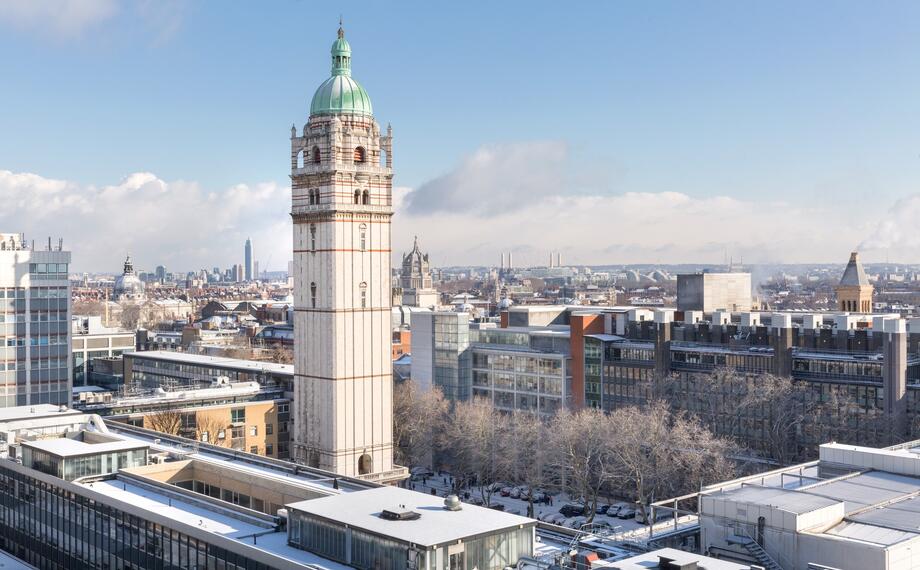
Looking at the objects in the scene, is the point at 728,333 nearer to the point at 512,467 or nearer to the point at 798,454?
the point at 798,454

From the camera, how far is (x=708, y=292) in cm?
12012

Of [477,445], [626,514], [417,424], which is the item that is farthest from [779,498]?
[417,424]

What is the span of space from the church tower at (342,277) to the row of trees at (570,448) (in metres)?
18.3

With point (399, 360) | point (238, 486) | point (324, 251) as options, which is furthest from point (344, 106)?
point (399, 360)

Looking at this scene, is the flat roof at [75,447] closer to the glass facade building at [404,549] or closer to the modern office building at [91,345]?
the glass facade building at [404,549]

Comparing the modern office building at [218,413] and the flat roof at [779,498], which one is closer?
the flat roof at [779,498]

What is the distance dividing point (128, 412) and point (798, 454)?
5353cm

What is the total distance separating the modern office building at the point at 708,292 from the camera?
12000 cm

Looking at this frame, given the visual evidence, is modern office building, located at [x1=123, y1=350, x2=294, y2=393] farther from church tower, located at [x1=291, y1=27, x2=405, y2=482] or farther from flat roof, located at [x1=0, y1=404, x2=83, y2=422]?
flat roof, located at [x1=0, y1=404, x2=83, y2=422]

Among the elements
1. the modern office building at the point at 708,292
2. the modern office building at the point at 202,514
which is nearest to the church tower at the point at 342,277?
the modern office building at the point at 202,514

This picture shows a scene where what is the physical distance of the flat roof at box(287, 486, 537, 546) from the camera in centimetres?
3184

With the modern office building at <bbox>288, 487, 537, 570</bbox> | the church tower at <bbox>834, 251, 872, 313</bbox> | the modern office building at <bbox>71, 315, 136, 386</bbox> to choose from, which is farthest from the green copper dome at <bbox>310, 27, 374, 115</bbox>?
the church tower at <bbox>834, 251, 872, 313</bbox>

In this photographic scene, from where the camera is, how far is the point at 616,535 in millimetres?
38375

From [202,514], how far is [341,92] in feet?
114
